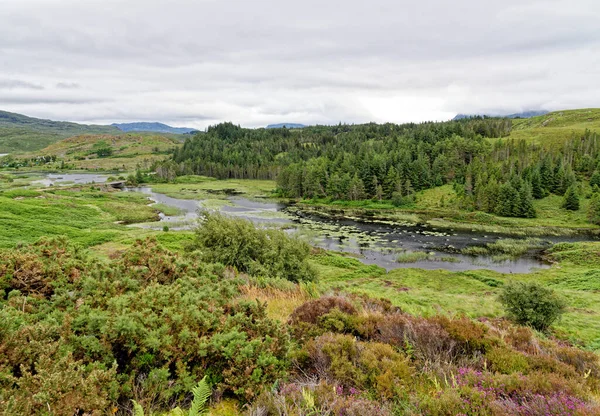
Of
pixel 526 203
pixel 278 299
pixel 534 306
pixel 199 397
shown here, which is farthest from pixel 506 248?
pixel 199 397

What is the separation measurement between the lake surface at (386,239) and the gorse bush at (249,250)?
14.2 metres

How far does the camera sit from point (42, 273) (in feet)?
31.7

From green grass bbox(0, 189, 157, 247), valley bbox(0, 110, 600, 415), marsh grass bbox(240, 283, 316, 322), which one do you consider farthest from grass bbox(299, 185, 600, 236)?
marsh grass bbox(240, 283, 316, 322)

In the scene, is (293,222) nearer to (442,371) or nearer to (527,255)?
(527,255)

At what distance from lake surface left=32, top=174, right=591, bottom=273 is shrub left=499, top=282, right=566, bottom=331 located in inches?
939

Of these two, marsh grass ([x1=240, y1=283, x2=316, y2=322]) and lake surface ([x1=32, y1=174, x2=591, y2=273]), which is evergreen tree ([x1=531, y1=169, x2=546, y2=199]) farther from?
marsh grass ([x1=240, y1=283, x2=316, y2=322])

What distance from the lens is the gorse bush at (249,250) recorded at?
21.7 m

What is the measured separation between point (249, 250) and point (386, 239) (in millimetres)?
40879

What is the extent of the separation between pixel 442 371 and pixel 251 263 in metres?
16.0

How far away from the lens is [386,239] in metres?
59.3

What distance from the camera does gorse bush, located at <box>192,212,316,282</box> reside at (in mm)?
21698

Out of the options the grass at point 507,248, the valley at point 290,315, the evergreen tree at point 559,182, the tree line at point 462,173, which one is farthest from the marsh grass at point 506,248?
the evergreen tree at point 559,182

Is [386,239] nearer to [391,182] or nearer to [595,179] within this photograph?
[391,182]

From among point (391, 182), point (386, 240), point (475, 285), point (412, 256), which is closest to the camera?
point (475, 285)
